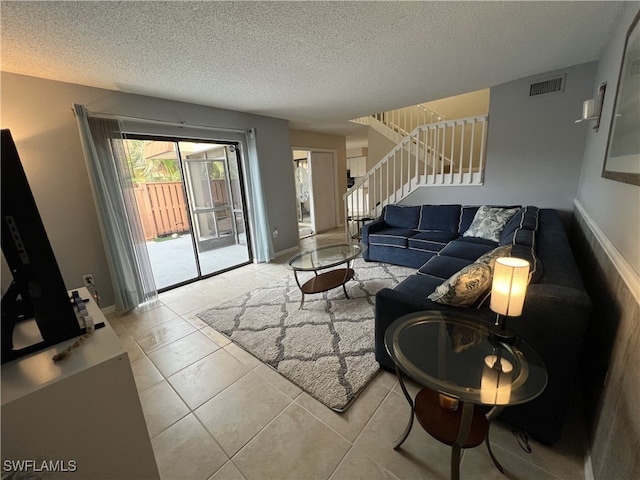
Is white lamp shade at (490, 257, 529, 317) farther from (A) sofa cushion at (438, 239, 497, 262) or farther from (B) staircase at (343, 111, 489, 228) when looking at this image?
(B) staircase at (343, 111, 489, 228)

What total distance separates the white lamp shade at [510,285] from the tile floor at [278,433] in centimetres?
78

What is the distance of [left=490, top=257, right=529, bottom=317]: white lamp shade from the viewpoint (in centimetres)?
104

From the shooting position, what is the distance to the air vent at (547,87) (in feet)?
9.73

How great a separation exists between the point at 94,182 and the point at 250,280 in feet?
6.59

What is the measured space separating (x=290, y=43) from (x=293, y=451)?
8.69 feet

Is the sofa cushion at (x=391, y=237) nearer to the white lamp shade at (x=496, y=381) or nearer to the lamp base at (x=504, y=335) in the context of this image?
the lamp base at (x=504, y=335)

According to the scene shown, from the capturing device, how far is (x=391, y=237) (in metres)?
3.71

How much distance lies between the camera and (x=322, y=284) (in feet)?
9.04

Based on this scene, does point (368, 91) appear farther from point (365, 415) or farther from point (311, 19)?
point (365, 415)

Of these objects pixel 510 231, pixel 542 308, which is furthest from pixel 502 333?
pixel 510 231

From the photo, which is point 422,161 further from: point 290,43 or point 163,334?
point 163,334

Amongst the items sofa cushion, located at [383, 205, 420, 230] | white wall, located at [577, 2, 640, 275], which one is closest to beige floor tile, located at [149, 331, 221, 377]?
white wall, located at [577, 2, 640, 275]

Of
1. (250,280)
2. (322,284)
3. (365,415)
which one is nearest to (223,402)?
(365,415)

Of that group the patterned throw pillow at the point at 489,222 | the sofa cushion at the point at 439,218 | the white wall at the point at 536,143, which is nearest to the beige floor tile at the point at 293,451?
the patterned throw pillow at the point at 489,222
